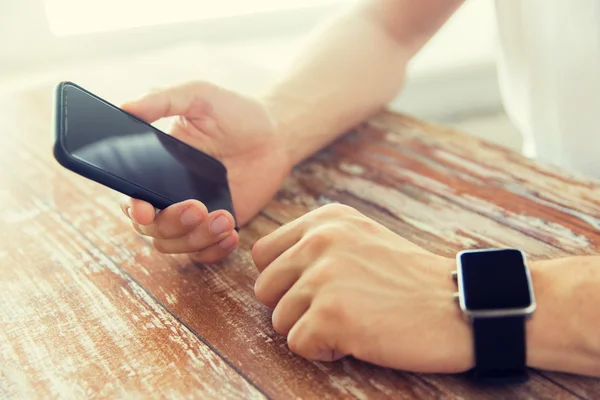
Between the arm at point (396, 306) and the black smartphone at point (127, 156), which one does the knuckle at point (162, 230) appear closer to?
the black smartphone at point (127, 156)

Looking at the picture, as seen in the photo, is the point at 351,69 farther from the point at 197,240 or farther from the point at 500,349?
the point at 500,349

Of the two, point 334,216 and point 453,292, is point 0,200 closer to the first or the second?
point 334,216

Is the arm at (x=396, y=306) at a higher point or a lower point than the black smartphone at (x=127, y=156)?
lower

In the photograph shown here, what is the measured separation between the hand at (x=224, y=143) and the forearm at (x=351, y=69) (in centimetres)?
6

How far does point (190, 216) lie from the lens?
674 mm

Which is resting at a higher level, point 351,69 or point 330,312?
point 351,69

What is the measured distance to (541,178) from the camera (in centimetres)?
85

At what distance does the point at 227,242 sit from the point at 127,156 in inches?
5.8

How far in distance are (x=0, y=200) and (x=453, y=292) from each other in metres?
0.66

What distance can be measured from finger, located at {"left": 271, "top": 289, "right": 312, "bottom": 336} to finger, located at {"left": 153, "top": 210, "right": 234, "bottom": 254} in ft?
0.45

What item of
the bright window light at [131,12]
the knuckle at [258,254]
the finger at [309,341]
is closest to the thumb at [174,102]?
the knuckle at [258,254]

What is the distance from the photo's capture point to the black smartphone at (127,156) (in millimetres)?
604

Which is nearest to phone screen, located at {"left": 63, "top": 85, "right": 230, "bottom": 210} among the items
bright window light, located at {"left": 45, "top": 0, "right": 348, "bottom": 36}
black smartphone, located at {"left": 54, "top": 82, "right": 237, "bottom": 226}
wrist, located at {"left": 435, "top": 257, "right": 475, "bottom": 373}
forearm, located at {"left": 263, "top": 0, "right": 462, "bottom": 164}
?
black smartphone, located at {"left": 54, "top": 82, "right": 237, "bottom": 226}

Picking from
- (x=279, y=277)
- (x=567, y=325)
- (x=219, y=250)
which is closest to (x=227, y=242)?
(x=219, y=250)
